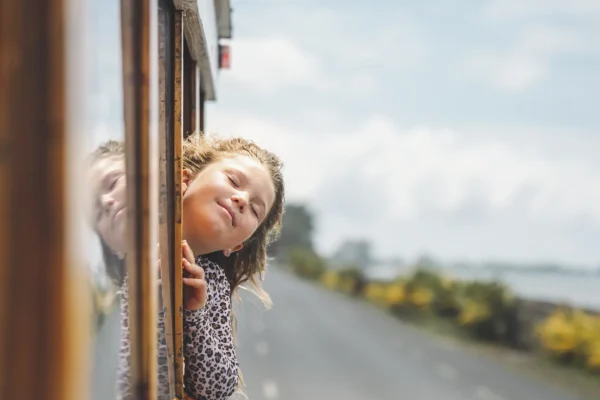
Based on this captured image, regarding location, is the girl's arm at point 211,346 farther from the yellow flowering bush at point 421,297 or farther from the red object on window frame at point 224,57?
the yellow flowering bush at point 421,297

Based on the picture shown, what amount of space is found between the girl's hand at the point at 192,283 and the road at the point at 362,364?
4143mm

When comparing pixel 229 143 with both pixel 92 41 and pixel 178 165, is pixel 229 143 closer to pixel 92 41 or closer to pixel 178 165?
pixel 178 165

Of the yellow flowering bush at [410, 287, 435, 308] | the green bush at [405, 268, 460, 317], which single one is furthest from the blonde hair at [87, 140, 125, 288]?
the yellow flowering bush at [410, 287, 435, 308]

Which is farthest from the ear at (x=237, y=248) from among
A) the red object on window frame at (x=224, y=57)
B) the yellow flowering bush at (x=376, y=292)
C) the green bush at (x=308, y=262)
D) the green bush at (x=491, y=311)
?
the green bush at (x=308, y=262)

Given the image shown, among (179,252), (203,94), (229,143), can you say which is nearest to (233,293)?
(229,143)

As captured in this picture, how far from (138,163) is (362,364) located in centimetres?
1007

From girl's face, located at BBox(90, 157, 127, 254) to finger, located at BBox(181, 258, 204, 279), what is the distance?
61cm

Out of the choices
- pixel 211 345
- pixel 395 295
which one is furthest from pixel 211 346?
pixel 395 295

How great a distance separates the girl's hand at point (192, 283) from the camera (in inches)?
53.7

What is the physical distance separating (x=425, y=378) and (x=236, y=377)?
27.0ft

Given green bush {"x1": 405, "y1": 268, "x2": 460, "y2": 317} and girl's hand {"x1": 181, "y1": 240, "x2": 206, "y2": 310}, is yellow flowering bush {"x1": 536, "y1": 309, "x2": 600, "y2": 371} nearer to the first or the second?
green bush {"x1": 405, "y1": 268, "x2": 460, "y2": 317}

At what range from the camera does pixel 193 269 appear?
1.37m

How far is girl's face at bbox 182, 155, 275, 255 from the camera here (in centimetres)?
144

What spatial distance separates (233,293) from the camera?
1630 mm
